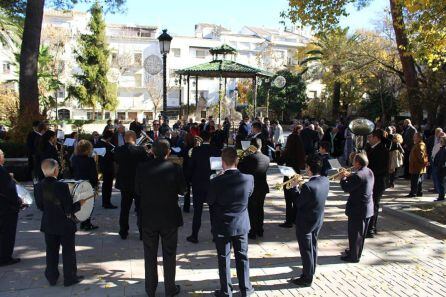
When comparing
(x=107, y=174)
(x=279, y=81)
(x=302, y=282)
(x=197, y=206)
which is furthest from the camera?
(x=279, y=81)

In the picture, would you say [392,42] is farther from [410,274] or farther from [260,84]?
[410,274]

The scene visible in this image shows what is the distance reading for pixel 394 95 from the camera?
93.3 ft

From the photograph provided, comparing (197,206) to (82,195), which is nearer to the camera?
(82,195)

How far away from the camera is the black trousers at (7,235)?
571 centimetres

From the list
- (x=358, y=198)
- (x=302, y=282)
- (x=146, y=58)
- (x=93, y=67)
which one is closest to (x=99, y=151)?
(x=302, y=282)

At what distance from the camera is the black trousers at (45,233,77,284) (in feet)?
16.6

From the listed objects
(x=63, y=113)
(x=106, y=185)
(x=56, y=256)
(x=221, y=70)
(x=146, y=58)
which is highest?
(x=146, y=58)

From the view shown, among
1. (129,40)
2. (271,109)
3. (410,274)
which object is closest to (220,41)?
(129,40)

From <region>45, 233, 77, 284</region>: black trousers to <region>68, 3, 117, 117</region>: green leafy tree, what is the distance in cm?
3631

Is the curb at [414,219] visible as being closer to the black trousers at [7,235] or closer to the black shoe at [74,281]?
the black shoe at [74,281]

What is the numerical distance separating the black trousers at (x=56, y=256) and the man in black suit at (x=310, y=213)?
2.84m

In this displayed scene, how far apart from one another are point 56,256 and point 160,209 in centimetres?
157

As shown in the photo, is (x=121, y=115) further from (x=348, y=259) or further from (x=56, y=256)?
(x=348, y=259)

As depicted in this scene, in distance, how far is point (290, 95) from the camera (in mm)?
36938
